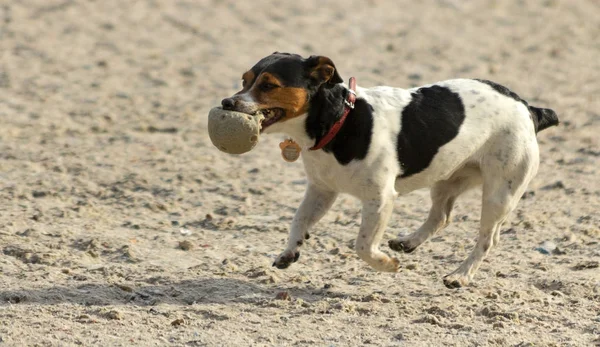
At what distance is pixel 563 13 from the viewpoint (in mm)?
14984

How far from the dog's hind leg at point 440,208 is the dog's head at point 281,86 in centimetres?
140

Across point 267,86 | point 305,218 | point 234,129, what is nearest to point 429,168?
point 305,218

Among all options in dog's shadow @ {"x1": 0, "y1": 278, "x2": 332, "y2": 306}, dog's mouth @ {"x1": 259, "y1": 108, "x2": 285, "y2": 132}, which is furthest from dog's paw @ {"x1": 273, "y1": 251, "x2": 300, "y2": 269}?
dog's mouth @ {"x1": 259, "y1": 108, "x2": 285, "y2": 132}

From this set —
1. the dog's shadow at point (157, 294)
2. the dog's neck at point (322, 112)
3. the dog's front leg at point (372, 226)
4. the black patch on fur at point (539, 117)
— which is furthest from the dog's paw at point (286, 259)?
the black patch on fur at point (539, 117)

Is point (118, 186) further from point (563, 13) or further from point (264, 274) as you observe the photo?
point (563, 13)

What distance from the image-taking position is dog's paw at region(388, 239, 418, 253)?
7.07 meters

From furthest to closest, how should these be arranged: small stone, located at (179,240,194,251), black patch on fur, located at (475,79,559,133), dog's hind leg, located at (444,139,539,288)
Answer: small stone, located at (179,240,194,251) → black patch on fur, located at (475,79,559,133) → dog's hind leg, located at (444,139,539,288)

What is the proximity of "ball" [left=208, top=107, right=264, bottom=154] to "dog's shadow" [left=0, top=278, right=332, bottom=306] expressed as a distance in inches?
37.7

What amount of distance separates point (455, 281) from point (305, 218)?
103 centimetres

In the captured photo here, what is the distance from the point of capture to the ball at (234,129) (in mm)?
5887

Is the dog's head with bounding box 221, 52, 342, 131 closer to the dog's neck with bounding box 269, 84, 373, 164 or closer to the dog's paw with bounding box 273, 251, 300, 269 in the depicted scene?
the dog's neck with bounding box 269, 84, 373, 164

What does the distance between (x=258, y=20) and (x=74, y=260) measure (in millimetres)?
7670

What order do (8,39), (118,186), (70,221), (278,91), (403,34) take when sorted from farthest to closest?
(403,34)
(8,39)
(118,186)
(70,221)
(278,91)

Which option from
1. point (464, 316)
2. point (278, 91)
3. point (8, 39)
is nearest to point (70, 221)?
point (278, 91)
